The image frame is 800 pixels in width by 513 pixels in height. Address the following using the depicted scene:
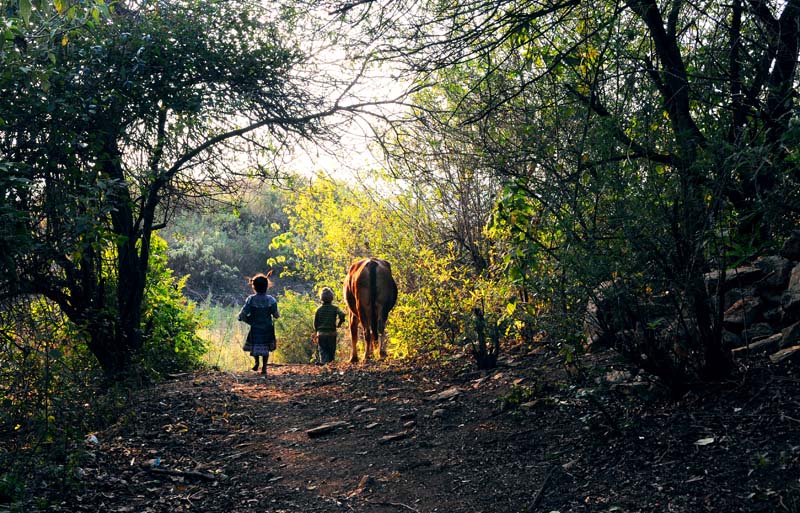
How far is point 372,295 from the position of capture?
12977 millimetres

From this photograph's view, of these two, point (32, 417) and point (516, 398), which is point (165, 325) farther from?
point (516, 398)

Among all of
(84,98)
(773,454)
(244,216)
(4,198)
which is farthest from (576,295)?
(244,216)

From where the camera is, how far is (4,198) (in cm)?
483

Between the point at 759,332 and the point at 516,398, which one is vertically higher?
the point at 759,332

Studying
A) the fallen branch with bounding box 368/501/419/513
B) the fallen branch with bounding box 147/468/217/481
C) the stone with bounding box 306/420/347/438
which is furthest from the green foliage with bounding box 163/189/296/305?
the fallen branch with bounding box 368/501/419/513

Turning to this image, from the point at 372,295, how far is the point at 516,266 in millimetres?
6487

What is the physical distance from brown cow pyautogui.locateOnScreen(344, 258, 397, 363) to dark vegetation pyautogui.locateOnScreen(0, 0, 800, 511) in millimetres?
→ 3647

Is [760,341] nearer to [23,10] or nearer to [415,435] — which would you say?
[415,435]

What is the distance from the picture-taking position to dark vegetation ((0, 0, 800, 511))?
195 inches

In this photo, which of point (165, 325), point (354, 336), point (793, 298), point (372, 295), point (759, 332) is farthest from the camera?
point (354, 336)

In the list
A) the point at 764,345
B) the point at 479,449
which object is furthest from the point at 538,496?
the point at 764,345

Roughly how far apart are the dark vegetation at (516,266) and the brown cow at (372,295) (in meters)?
3.65

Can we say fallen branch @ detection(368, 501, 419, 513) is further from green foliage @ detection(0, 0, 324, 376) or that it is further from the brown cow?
the brown cow

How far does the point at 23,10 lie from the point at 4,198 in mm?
1627
